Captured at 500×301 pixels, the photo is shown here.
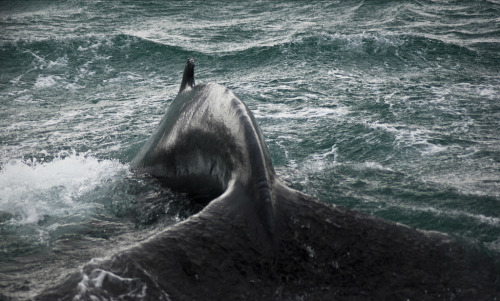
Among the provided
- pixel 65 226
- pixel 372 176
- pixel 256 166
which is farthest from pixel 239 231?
pixel 372 176

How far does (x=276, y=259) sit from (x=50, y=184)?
4.66m

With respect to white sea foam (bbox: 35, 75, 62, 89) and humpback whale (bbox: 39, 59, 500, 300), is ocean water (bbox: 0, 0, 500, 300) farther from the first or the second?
humpback whale (bbox: 39, 59, 500, 300)

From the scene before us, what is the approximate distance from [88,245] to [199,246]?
1702 mm

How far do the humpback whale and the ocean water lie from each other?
87 cm

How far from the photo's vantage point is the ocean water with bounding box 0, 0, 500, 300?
18.0 feet

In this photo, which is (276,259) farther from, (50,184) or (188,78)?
(50,184)

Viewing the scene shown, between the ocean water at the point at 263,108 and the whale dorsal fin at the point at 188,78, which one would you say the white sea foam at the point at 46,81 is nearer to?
the ocean water at the point at 263,108

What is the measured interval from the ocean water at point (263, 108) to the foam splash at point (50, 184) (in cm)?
3

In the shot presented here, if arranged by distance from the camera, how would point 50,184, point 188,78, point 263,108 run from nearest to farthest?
1. point 188,78
2. point 50,184
3. point 263,108

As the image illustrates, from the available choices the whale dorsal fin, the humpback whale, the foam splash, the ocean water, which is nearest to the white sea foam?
the ocean water

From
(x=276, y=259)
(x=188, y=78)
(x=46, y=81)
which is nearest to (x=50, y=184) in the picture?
(x=188, y=78)

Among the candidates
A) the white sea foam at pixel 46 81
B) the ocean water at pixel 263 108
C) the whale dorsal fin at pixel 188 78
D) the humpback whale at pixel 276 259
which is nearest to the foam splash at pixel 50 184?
the ocean water at pixel 263 108

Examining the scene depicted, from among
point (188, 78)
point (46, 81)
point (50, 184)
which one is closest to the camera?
point (188, 78)

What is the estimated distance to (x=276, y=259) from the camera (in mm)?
3426
